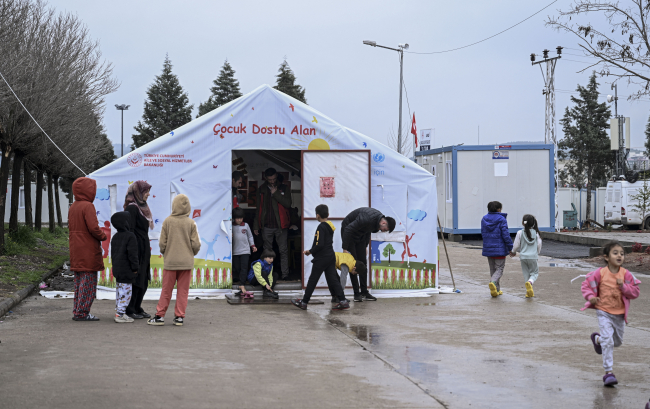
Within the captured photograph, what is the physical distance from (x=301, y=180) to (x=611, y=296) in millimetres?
6794

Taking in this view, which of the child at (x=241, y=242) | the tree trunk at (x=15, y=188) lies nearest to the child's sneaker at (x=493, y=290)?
the child at (x=241, y=242)

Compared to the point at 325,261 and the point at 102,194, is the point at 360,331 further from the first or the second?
the point at 102,194

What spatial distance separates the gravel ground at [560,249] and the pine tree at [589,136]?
38914 mm

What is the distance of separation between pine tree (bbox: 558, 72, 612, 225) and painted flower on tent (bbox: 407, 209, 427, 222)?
53.2 metres

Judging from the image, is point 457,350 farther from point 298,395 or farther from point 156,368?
point 156,368

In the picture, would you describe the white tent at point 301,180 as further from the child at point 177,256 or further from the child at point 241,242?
the child at point 177,256

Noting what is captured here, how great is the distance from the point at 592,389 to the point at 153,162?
8.24 metres

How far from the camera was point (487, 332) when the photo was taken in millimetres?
8633

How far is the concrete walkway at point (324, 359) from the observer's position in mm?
5480

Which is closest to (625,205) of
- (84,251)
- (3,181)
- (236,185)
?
(236,185)

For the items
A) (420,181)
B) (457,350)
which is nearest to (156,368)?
(457,350)

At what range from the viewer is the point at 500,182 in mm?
26312


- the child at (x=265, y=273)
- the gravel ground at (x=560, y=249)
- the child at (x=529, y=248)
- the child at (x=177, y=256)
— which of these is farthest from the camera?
the gravel ground at (x=560, y=249)

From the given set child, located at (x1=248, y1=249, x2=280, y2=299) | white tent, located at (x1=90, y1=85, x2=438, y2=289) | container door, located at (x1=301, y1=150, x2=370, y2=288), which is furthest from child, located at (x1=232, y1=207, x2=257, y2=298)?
container door, located at (x1=301, y1=150, x2=370, y2=288)
